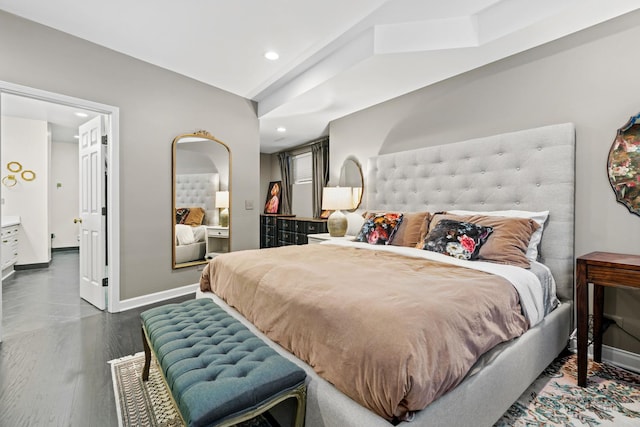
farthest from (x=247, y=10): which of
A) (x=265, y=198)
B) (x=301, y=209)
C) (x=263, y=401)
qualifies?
(x=265, y=198)

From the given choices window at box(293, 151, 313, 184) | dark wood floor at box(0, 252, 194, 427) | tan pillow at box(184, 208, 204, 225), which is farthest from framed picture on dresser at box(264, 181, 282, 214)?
dark wood floor at box(0, 252, 194, 427)

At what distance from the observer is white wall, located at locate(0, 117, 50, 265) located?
4.92 m

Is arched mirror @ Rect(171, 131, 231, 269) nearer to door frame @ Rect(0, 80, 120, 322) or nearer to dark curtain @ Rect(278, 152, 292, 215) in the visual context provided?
door frame @ Rect(0, 80, 120, 322)

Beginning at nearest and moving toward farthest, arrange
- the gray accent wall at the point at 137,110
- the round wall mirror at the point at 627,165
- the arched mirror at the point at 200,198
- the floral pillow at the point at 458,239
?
the round wall mirror at the point at 627,165
the floral pillow at the point at 458,239
the gray accent wall at the point at 137,110
the arched mirror at the point at 200,198

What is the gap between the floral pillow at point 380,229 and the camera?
282 cm

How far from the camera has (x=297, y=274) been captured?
1.64m

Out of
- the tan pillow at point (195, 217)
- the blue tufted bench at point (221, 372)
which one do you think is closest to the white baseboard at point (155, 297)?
the tan pillow at point (195, 217)

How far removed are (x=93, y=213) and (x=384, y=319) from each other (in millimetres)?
3470

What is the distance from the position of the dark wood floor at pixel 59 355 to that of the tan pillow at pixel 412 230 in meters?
2.32

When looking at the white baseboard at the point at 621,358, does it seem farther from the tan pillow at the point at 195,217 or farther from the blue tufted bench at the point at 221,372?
the tan pillow at the point at 195,217

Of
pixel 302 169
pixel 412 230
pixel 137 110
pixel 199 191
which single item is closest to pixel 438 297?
pixel 412 230

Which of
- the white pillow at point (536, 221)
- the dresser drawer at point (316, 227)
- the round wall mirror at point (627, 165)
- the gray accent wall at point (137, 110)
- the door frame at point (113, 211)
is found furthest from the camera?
the dresser drawer at point (316, 227)

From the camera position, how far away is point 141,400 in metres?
1.66

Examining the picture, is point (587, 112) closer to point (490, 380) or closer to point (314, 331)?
point (490, 380)
